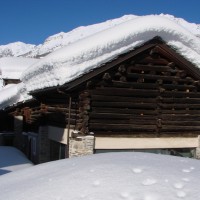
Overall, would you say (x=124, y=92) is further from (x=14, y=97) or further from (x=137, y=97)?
(x=14, y=97)

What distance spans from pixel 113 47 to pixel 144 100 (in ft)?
7.61

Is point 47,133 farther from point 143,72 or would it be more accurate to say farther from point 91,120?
point 143,72

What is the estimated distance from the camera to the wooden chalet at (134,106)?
12.5 meters

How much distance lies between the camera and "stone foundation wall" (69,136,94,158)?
40.0ft

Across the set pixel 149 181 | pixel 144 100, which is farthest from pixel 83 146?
pixel 149 181

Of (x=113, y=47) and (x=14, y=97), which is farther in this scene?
(x=14, y=97)

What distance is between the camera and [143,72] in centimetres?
1370

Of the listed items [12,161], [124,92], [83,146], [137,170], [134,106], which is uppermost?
[124,92]

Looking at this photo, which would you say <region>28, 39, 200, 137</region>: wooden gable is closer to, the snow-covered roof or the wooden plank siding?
the wooden plank siding

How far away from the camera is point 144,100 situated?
13.5 m

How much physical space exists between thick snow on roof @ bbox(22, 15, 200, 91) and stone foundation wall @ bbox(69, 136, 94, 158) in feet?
6.32

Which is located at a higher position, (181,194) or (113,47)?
(113,47)

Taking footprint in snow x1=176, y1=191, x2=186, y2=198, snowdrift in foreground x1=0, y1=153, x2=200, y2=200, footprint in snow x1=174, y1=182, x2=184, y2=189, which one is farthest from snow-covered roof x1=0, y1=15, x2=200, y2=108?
footprint in snow x1=176, y1=191, x2=186, y2=198

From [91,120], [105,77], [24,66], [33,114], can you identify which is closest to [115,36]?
[105,77]
